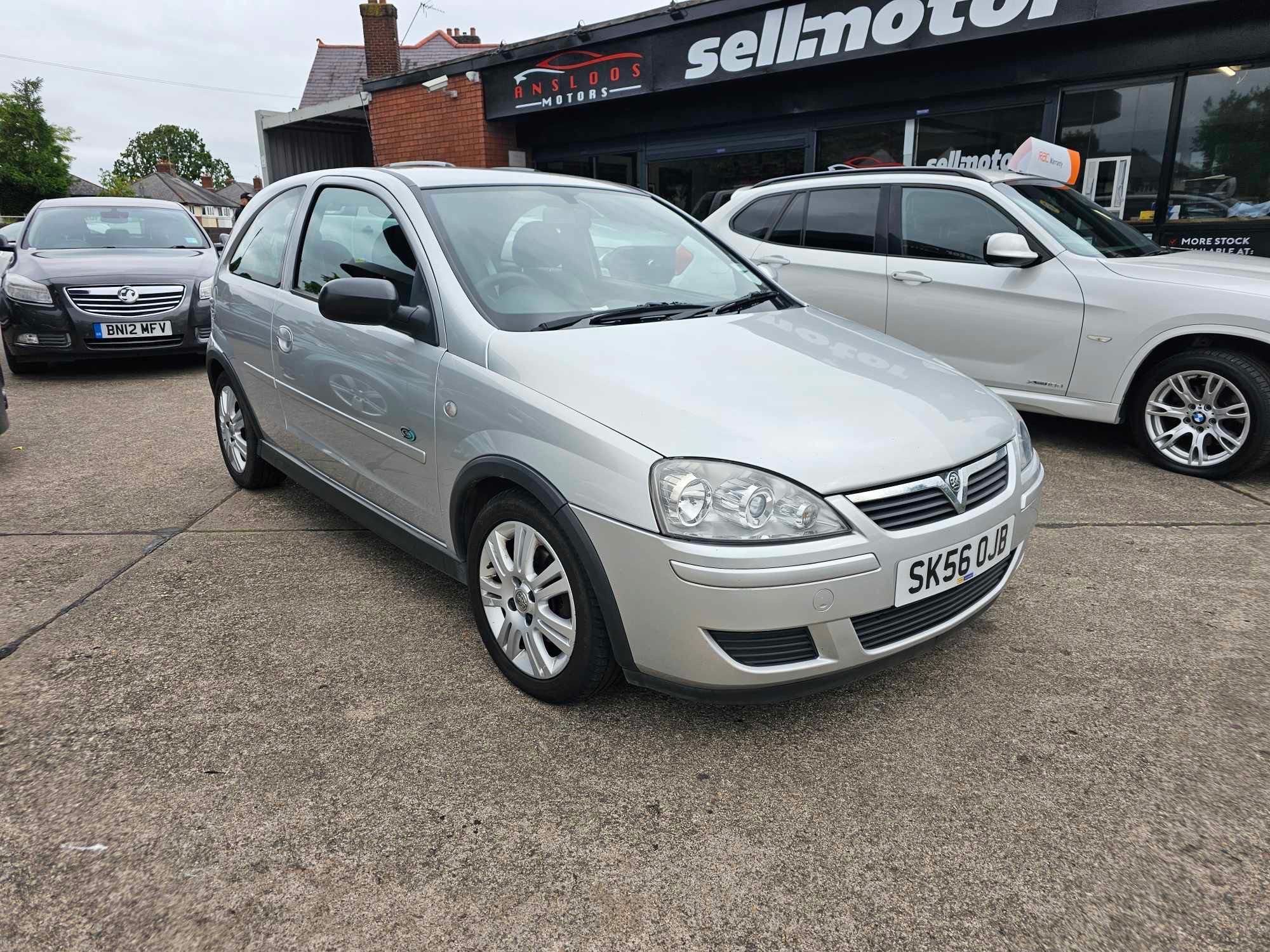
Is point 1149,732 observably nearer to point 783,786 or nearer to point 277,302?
point 783,786

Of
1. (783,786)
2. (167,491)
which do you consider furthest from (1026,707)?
(167,491)

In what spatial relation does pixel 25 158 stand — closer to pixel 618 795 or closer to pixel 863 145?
pixel 863 145

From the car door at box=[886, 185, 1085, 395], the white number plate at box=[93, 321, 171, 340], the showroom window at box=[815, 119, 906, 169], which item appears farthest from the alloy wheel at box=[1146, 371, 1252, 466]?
the white number plate at box=[93, 321, 171, 340]

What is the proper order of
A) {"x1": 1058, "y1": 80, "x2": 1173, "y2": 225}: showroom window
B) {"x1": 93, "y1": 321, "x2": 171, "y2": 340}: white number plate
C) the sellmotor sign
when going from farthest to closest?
the sellmotor sign, {"x1": 1058, "y1": 80, "x2": 1173, "y2": 225}: showroom window, {"x1": 93, "y1": 321, "x2": 171, "y2": 340}: white number plate

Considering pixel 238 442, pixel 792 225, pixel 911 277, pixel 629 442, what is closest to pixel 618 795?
pixel 629 442

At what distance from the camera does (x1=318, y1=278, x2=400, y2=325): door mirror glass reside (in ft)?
9.37

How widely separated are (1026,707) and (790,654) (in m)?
0.93

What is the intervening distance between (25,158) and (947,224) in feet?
207

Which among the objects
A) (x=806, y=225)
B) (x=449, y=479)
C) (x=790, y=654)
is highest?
(x=806, y=225)

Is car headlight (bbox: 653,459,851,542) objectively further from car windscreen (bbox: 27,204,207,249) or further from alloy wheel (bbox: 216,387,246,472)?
car windscreen (bbox: 27,204,207,249)

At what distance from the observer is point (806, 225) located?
20.9 feet

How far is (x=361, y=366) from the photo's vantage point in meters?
3.27

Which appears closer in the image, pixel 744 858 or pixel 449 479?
pixel 744 858

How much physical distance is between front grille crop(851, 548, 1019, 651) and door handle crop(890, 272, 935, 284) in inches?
135
